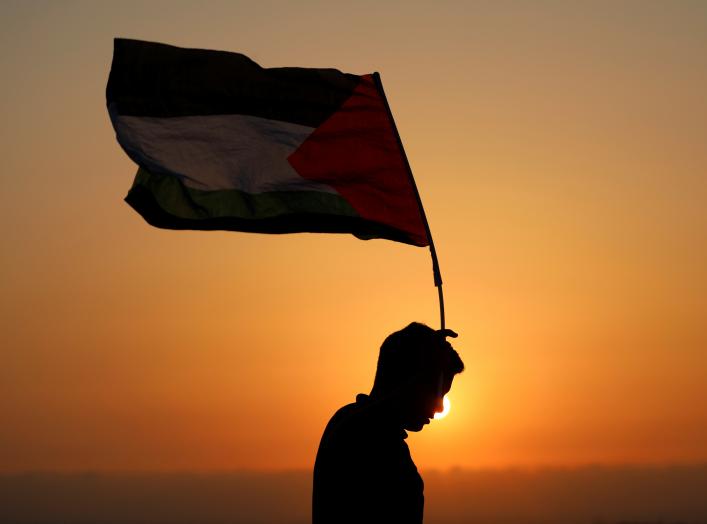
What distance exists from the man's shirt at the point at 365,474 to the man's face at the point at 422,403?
0.14 metres

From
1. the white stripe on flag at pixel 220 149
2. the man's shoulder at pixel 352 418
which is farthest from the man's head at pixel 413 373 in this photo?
the white stripe on flag at pixel 220 149

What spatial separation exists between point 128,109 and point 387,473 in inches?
145

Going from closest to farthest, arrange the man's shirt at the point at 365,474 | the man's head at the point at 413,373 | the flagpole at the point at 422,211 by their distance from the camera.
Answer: the man's shirt at the point at 365,474
the man's head at the point at 413,373
the flagpole at the point at 422,211

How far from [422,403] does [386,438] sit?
1.06ft

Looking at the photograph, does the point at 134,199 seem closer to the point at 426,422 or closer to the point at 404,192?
the point at 404,192

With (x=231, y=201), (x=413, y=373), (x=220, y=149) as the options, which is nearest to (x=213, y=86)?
(x=220, y=149)

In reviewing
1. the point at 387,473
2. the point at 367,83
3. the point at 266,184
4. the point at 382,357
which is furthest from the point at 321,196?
the point at 387,473

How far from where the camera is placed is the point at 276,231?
854cm

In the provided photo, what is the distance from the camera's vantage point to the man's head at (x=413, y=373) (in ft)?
21.0

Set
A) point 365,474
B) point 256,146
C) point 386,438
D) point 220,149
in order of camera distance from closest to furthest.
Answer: point 365,474 → point 386,438 → point 220,149 → point 256,146

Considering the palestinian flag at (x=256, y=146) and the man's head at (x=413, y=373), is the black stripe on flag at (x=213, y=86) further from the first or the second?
the man's head at (x=413, y=373)

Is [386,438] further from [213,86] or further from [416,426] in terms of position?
[213,86]

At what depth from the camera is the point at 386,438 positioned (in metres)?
6.24

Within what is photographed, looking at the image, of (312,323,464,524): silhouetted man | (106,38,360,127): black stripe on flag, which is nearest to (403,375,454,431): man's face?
(312,323,464,524): silhouetted man
